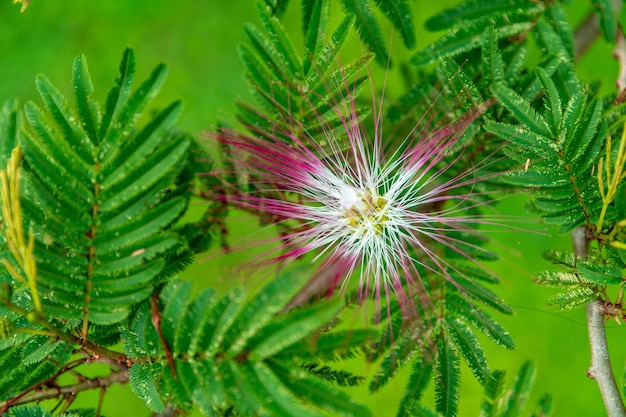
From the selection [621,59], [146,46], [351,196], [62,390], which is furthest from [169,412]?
[146,46]

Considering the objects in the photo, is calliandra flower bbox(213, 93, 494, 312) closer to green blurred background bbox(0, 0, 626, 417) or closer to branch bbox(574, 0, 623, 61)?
branch bbox(574, 0, 623, 61)

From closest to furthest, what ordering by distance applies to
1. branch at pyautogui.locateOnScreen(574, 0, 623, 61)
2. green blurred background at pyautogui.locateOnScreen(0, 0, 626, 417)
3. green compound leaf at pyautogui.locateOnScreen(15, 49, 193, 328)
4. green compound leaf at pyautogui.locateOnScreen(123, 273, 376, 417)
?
green compound leaf at pyautogui.locateOnScreen(123, 273, 376, 417)
green compound leaf at pyautogui.locateOnScreen(15, 49, 193, 328)
branch at pyautogui.locateOnScreen(574, 0, 623, 61)
green blurred background at pyautogui.locateOnScreen(0, 0, 626, 417)

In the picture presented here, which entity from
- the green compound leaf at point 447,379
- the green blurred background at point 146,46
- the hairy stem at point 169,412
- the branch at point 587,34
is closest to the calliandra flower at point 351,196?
the green compound leaf at point 447,379

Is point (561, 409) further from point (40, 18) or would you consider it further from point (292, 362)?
point (40, 18)

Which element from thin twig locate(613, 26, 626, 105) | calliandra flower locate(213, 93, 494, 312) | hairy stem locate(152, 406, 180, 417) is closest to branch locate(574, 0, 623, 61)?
thin twig locate(613, 26, 626, 105)

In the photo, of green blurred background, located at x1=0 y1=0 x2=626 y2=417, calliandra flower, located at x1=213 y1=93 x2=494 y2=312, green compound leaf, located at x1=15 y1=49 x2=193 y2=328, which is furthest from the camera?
green blurred background, located at x1=0 y1=0 x2=626 y2=417

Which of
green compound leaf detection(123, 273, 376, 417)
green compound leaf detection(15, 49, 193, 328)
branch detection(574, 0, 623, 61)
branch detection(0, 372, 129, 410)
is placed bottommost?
branch detection(0, 372, 129, 410)
